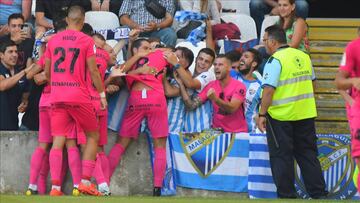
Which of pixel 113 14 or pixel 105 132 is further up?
pixel 113 14

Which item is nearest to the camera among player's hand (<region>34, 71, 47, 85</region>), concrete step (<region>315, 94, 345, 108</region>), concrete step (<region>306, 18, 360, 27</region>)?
player's hand (<region>34, 71, 47, 85</region>)

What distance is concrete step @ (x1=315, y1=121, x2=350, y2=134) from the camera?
15.9 m

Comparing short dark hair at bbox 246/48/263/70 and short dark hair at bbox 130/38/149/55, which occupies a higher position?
short dark hair at bbox 130/38/149/55

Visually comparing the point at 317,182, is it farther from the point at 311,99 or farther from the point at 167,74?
the point at 167,74

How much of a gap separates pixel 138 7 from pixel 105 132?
3056 mm

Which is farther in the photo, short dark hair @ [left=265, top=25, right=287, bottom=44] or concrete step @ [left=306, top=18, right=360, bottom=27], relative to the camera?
concrete step @ [left=306, top=18, right=360, bottom=27]

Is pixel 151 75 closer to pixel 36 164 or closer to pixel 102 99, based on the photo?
pixel 102 99

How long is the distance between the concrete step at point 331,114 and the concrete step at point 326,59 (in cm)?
105

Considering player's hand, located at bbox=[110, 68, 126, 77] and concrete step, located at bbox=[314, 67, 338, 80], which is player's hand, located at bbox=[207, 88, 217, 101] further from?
concrete step, located at bbox=[314, 67, 338, 80]

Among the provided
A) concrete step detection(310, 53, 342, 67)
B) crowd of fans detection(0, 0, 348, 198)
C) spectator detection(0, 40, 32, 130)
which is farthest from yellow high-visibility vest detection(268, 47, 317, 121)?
concrete step detection(310, 53, 342, 67)

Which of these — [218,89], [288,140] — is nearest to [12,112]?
[218,89]

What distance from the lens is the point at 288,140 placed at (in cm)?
1352

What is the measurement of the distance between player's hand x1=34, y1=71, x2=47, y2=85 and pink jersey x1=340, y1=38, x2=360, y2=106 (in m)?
4.34

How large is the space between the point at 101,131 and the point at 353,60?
13.0ft
